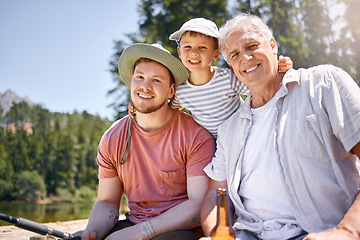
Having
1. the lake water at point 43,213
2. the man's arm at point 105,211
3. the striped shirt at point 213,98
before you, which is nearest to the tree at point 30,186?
the lake water at point 43,213

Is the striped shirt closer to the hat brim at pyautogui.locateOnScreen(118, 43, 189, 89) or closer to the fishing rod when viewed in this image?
the hat brim at pyautogui.locateOnScreen(118, 43, 189, 89)

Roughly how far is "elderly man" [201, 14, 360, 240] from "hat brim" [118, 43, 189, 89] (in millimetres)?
621

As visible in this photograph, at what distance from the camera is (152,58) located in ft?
9.37

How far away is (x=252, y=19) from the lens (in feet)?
7.53

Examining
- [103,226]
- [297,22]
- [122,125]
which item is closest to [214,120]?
[122,125]

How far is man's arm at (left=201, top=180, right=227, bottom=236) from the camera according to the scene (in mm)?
2143

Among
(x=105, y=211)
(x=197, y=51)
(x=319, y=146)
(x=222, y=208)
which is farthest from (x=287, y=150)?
(x=105, y=211)

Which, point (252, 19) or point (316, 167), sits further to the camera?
point (252, 19)

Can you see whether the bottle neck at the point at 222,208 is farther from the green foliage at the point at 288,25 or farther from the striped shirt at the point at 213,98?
the green foliage at the point at 288,25

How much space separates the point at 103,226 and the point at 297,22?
1593 centimetres

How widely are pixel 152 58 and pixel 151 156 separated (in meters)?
0.84

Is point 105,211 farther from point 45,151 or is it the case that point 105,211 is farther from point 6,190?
point 45,151

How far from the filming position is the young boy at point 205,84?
2.98m

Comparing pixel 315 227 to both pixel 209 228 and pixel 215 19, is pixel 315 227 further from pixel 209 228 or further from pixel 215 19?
pixel 215 19
